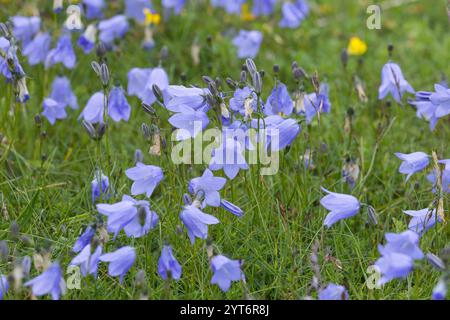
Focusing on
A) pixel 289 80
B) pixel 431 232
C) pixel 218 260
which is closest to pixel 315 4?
pixel 289 80

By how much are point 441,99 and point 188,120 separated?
1.00 meters

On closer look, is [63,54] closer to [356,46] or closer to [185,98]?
[185,98]

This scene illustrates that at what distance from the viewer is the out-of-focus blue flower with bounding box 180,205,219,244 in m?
2.52

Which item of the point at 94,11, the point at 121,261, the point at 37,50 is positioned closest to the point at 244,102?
the point at 121,261

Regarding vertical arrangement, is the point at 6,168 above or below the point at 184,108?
Answer: below

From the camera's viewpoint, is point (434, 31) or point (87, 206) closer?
point (87, 206)

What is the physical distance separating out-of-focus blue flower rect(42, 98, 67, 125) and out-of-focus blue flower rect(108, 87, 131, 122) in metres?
0.35

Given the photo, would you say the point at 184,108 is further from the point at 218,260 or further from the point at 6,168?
the point at 6,168

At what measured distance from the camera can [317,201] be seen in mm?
3271

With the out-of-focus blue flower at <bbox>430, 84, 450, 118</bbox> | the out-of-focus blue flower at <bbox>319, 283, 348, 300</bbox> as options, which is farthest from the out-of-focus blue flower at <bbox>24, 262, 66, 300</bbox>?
the out-of-focus blue flower at <bbox>430, 84, 450, 118</bbox>

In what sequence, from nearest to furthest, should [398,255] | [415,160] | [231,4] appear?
[398,255]
[415,160]
[231,4]

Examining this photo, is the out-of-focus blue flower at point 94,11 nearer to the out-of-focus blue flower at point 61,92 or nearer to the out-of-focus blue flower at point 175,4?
the out-of-focus blue flower at point 175,4

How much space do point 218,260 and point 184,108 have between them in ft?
2.06

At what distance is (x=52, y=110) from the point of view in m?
3.63
